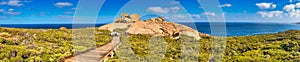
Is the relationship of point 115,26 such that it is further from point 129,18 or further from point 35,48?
point 35,48

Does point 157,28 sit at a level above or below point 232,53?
above

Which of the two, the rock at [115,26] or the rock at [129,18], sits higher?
the rock at [129,18]

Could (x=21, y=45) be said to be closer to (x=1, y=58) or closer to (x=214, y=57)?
(x=1, y=58)

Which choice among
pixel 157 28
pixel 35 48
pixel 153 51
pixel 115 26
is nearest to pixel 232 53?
pixel 153 51

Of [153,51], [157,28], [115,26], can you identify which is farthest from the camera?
[115,26]

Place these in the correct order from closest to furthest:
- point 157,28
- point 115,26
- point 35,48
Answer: point 35,48 < point 157,28 < point 115,26

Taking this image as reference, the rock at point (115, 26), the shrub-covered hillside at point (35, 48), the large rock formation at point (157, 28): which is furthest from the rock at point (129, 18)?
the shrub-covered hillside at point (35, 48)

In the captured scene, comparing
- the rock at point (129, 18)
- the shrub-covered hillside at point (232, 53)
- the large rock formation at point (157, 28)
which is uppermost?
the rock at point (129, 18)

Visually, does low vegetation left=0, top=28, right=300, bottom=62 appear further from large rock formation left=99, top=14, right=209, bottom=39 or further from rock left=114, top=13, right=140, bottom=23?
rock left=114, top=13, right=140, bottom=23

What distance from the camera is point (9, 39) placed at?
58.2ft

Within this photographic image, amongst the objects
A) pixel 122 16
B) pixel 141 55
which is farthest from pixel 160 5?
pixel 122 16

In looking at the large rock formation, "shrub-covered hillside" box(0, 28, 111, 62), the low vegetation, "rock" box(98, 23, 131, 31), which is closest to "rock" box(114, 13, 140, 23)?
the large rock formation

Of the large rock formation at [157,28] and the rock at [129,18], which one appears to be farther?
the rock at [129,18]

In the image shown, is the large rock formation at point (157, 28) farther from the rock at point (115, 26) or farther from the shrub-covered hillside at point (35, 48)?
the shrub-covered hillside at point (35, 48)
